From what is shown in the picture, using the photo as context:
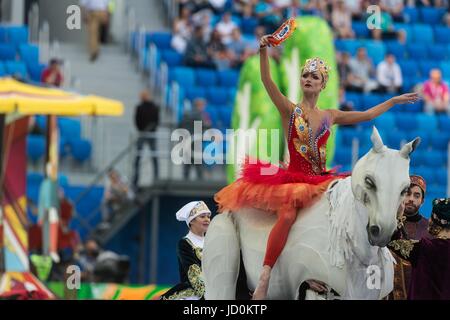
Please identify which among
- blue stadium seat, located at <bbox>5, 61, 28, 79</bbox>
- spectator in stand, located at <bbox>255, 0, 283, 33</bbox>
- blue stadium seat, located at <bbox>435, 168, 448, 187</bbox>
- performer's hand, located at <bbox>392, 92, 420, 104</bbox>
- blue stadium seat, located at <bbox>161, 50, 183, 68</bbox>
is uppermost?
spectator in stand, located at <bbox>255, 0, 283, 33</bbox>

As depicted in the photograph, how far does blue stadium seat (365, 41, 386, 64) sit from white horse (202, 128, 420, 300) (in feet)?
54.8

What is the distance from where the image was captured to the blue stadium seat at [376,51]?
89.5ft

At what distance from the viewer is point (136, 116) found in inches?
938

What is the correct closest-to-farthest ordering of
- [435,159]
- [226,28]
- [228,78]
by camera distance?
[435,159] < [228,78] < [226,28]

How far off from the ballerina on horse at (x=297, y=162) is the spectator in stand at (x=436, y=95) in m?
15.1

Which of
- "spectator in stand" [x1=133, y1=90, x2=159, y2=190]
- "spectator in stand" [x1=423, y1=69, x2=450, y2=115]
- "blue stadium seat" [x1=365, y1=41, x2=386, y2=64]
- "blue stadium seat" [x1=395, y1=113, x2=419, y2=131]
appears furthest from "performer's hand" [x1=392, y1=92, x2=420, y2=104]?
"blue stadium seat" [x1=365, y1=41, x2=386, y2=64]

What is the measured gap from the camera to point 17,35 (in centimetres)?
2627

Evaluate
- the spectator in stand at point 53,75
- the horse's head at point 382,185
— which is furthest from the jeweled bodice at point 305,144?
the spectator in stand at point 53,75

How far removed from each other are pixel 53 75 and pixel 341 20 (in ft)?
19.1

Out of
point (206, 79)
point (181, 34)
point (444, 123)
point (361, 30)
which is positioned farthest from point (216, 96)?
point (361, 30)

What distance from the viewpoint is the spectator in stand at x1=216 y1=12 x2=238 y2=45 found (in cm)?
2652

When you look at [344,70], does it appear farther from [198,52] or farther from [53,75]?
[53,75]

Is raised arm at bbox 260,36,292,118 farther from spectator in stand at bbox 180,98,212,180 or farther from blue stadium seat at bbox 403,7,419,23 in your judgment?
blue stadium seat at bbox 403,7,419,23

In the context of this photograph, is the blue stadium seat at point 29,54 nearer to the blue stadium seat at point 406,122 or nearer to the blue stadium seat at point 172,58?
the blue stadium seat at point 172,58
